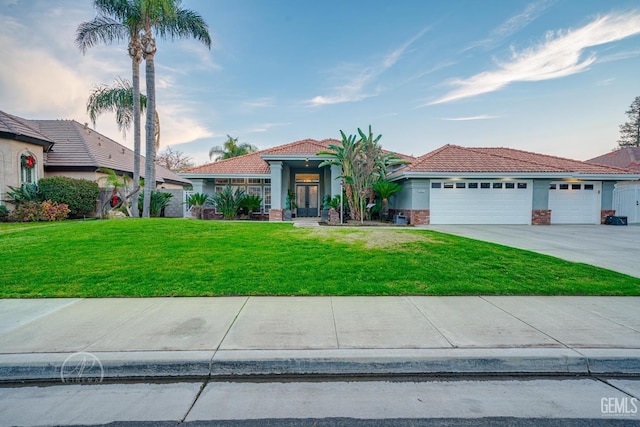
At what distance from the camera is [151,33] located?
Result: 54.4 feet

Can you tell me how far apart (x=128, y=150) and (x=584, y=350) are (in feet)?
105

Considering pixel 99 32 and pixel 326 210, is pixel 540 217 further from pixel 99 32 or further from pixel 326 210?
pixel 99 32

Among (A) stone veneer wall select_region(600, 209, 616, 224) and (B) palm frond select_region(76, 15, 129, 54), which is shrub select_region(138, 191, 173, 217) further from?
(A) stone veneer wall select_region(600, 209, 616, 224)

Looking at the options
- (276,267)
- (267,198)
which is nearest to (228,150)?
(267,198)

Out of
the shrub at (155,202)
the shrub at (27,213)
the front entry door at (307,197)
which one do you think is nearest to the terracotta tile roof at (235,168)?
the shrub at (155,202)

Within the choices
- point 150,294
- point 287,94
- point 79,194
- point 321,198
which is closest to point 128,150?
point 79,194

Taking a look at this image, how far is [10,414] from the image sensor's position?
2.51 meters

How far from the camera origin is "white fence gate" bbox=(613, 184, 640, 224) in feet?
59.6

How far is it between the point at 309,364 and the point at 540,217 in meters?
18.3

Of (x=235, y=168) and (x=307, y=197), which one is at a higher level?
(x=235, y=168)

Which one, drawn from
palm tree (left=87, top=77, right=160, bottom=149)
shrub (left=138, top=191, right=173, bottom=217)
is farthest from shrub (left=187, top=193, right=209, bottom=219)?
palm tree (left=87, top=77, right=160, bottom=149)

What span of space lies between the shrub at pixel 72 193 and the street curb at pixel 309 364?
1710cm

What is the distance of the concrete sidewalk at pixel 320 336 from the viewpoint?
3.15 meters

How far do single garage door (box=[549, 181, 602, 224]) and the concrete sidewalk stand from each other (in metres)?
14.9
